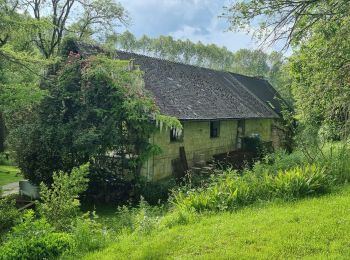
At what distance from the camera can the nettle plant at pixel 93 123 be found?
12.9 m

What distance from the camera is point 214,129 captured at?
20078 mm

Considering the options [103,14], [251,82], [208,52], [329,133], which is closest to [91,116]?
A: [329,133]

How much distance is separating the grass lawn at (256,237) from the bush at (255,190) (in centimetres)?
53

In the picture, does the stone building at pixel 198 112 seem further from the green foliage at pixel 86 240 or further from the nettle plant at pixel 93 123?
the green foliage at pixel 86 240

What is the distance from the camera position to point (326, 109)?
11.2m

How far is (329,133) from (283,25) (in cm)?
584

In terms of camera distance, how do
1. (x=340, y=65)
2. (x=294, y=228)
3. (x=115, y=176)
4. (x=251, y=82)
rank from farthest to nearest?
(x=251, y=82) < (x=115, y=176) < (x=340, y=65) < (x=294, y=228)

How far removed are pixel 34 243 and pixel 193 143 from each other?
1243 cm

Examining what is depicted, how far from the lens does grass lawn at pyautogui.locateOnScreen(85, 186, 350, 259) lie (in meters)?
5.20

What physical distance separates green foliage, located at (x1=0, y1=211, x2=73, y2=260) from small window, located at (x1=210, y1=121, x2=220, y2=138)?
13879mm

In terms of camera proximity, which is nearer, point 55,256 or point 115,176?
point 55,256

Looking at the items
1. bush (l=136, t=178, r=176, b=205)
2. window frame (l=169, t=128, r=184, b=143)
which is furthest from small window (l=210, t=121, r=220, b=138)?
bush (l=136, t=178, r=176, b=205)

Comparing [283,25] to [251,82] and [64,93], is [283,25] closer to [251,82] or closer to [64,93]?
[64,93]

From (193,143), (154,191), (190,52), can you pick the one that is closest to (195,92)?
(193,143)
